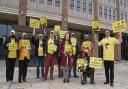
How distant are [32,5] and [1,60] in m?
6.97

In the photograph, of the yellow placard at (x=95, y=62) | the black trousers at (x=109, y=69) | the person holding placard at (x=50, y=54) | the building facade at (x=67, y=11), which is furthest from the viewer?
the building facade at (x=67, y=11)

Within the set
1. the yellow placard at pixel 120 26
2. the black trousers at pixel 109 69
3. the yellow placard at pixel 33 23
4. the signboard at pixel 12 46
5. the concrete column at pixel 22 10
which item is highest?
the concrete column at pixel 22 10

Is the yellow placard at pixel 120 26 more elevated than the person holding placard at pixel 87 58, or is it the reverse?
the yellow placard at pixel 120 26

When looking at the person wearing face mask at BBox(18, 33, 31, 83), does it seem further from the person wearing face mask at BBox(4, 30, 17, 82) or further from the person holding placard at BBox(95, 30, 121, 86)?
the person holding placard at BBox(95, 30, 121, 86)

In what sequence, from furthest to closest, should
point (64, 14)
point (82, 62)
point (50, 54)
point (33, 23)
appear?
point (64, 14) → point (33, 23) → point (50, 54) → point (82, 62)

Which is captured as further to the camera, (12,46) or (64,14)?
(64,14)

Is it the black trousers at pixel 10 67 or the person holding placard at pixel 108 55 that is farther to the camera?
the black trousers at pixel 10 67

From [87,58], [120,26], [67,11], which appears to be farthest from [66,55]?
[67,11]

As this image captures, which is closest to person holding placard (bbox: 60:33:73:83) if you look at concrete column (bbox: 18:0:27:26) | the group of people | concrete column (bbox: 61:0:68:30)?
the group of people

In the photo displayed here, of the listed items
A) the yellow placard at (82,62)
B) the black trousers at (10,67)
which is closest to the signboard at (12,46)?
the black trousers at (10,67)

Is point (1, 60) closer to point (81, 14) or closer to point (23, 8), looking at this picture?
point (23, 8)

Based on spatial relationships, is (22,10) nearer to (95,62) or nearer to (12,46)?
(12,46)

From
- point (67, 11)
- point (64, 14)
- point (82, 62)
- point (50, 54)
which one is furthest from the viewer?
point (67, 11)

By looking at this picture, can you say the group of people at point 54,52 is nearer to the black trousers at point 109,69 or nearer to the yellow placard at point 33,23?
the black trousers at point 109,69
